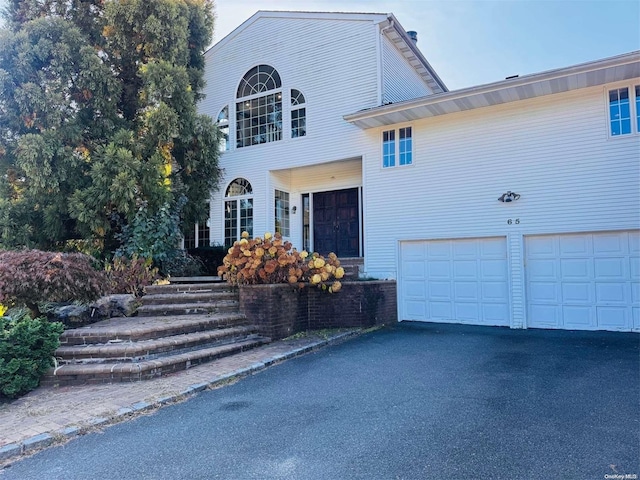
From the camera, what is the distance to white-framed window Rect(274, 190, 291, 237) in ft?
40.0

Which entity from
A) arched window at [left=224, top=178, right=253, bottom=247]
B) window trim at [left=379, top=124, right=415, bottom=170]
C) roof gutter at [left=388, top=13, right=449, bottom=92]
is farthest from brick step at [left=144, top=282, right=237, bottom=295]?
roof gutter at [left=388, top=13, right=449, bottom=92]

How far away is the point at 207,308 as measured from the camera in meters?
7.46

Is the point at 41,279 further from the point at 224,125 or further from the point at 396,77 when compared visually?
the point at 396,77

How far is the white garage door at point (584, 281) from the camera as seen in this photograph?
7.72m

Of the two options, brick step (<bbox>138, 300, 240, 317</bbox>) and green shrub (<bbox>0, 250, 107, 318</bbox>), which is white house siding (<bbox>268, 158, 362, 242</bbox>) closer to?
brick step (<bbox>138, 300, 240, 317</bbox>)

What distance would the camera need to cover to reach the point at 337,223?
1188 centimetres

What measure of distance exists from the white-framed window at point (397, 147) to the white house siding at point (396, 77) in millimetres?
1031

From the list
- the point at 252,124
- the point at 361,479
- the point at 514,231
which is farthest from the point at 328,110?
the point at 361,479

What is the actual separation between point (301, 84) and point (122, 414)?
9.78 m

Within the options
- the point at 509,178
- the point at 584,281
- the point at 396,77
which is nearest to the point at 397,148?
the point at 396,77

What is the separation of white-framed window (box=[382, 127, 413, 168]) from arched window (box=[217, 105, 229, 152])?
5.17 metres

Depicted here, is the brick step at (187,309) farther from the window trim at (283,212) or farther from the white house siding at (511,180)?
the window trim at (283,212)

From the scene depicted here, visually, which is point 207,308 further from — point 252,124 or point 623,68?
point 623,68

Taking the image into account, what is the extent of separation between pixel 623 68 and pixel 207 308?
27.8ft
